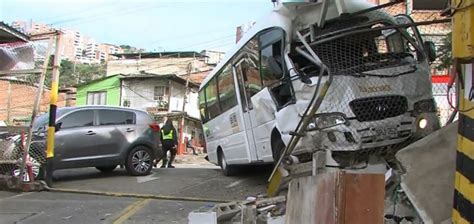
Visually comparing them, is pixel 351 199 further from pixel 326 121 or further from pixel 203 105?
pixel 203 105

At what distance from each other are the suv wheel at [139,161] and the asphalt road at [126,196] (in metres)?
0.27

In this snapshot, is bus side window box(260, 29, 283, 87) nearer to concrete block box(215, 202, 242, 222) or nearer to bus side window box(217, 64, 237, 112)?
bus side window box(217, 64, 237, 112)

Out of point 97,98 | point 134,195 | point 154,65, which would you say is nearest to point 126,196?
point 134,195

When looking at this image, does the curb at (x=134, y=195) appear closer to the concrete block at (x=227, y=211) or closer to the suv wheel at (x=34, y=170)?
the suv wheel at (x=34, y=170)

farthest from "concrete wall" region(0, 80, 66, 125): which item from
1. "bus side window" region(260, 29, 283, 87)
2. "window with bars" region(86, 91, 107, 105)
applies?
"window with bars" region(86, 91, 107, 105)

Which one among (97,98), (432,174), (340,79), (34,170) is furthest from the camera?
(97,98)

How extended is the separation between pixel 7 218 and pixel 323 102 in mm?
4833

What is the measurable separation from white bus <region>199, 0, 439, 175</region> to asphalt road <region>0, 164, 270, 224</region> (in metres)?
1.59

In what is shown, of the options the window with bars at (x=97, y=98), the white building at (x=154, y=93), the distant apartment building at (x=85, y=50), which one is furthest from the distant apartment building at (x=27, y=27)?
the distant apartment building at (x=85, y=50)

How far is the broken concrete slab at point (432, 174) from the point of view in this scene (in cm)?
424

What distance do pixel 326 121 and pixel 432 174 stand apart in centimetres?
269

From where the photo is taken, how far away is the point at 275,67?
8172mm

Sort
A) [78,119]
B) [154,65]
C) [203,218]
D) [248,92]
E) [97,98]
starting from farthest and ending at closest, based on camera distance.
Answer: [154,65], [97,98], [78,119], [248,92], [203,218]

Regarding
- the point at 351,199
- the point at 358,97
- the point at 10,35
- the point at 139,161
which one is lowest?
the point at 139,161
